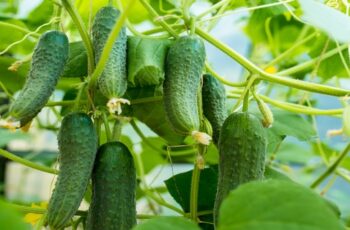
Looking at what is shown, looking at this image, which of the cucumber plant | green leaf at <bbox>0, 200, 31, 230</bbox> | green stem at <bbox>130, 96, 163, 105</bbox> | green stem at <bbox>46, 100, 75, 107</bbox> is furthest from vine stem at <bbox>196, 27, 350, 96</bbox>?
green leaf at <bbox>0, 200, 31, 230</bbox>

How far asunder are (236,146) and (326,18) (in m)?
0.23

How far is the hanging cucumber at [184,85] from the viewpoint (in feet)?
2.74

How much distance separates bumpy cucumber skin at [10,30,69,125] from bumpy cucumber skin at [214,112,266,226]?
0.83 feet

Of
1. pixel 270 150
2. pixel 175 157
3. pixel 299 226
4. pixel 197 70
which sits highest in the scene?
pixel 197 70

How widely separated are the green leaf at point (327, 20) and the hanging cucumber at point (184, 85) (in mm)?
194

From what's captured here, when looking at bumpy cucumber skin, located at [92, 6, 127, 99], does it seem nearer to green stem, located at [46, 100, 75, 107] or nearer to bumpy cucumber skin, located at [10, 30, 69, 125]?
bumpy cucumber skin, located at [10, 30, 69, 125]

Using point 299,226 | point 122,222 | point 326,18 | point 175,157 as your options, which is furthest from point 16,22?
point 299,226

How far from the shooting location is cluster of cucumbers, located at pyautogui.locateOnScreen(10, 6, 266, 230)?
84 centimetres

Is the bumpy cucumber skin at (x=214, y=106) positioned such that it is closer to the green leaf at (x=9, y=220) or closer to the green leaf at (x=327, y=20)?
the green leaf at (x=327, y=20)

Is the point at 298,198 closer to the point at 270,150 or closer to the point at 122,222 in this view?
the point at 122,222

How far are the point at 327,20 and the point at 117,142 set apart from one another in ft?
1.18

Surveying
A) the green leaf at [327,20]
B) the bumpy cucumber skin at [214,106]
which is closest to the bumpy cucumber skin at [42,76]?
the bumpy cucumber skin at [214,106]

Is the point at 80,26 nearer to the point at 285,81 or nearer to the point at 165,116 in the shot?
the point at 165,116

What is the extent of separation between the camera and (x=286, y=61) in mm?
1743
